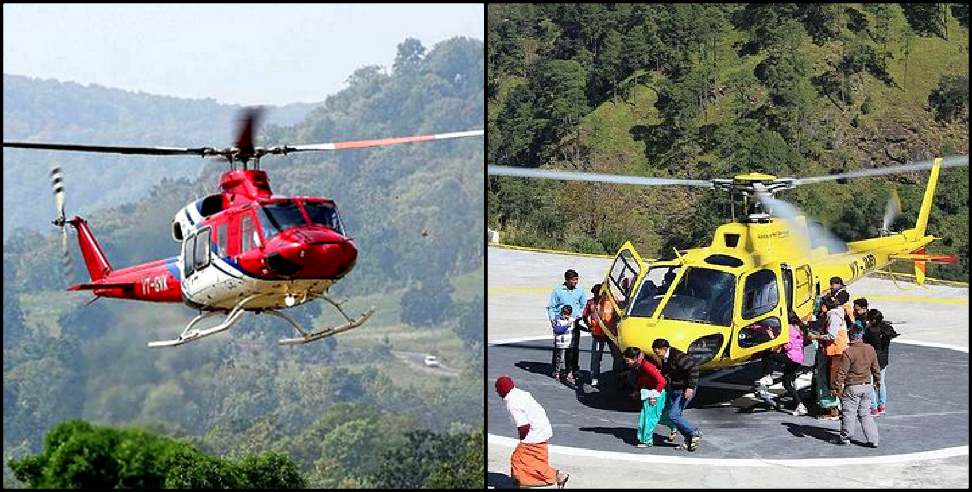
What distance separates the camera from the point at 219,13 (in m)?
68.2

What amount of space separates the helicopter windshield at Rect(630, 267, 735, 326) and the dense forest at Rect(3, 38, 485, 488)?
60.8 feet

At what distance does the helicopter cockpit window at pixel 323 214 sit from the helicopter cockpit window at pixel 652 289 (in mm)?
2470

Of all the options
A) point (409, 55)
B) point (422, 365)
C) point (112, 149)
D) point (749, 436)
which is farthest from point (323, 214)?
point (409, 55)

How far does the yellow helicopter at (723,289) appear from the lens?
442 inches

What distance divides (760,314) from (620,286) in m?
1.11

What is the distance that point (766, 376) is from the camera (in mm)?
12016

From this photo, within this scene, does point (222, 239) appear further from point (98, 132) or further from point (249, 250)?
point (98, 132)

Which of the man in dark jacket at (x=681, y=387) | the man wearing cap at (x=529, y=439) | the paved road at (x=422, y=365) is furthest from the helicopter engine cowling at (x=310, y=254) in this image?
the paved road at (x=422, y=365)

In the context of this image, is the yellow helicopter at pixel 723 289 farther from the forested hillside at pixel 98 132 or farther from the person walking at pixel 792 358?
→ the forested hillside at pixel 98 132

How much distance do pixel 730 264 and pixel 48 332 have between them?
3935cm

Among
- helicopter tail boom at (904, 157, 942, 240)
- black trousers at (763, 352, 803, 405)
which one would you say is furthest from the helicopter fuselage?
helicopter tail boom at (904, 157, 942, 240)

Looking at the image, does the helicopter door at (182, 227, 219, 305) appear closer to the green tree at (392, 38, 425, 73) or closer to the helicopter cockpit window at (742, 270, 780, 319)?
the helicopter cockpit window at (742, 270, 780, 319)

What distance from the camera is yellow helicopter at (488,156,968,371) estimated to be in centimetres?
1123

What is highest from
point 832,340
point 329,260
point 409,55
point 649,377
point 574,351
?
point 409,55
